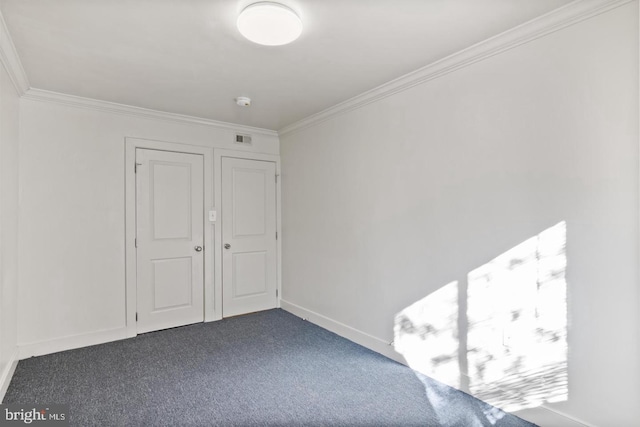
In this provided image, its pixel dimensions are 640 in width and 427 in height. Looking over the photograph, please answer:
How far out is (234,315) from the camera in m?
4.34

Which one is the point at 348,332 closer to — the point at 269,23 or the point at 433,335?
the point at 433,335

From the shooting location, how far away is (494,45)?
229 centimetres

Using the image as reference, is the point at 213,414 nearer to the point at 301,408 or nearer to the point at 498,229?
the point at 301,408

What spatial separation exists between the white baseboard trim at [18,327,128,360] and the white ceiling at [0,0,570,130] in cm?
229

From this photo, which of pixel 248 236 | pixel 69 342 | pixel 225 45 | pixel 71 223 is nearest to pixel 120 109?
pixel 71 223

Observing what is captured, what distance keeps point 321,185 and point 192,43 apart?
2033 mm

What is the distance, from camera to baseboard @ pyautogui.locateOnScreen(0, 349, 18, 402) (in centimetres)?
237

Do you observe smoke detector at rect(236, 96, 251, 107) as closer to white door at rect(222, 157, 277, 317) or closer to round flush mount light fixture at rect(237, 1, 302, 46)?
white door at rect(222, 157, 277, 317)

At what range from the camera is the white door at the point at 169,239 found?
3.71 meters

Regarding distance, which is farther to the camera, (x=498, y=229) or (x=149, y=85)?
(x=149, y=85)

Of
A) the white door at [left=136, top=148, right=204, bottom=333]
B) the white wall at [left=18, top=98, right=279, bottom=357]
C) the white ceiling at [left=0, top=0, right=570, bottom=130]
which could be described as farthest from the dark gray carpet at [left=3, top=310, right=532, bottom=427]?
the white ceiling at [left=0, top=0, right=570, bottom=130]

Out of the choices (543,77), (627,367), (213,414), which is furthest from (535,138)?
(213,414)

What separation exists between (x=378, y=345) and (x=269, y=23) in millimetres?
2740

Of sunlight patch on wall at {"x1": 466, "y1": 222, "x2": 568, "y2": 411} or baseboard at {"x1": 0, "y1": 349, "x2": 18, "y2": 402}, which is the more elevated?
sunlight patch on wall at {"x1": 466, "y1": 222, "x2": 568, "y2": 411}
